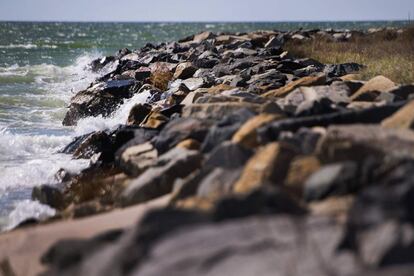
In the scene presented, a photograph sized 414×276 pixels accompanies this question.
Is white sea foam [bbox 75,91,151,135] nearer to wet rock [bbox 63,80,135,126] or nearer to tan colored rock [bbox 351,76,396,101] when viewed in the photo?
wet rock [bbox 63,80,135,126]

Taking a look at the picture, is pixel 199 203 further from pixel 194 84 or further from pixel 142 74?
pixel 142 74

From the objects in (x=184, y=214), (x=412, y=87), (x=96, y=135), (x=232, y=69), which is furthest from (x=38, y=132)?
(x=184, y=214)

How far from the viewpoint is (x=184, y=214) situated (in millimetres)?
2891

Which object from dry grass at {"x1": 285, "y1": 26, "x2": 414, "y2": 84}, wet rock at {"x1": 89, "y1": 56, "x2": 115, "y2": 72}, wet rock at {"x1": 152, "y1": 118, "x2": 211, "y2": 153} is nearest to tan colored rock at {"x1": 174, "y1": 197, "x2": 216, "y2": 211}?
wet rock at {"x1": 152, "y1": 118, "x2": 211, "y2": 153}

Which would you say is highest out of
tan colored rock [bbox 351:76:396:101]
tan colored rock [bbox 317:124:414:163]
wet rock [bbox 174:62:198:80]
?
wet rock [bbox 174:62:198:80]

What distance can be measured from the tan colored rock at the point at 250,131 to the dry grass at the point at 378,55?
12.4 ft

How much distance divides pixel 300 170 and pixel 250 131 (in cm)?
113

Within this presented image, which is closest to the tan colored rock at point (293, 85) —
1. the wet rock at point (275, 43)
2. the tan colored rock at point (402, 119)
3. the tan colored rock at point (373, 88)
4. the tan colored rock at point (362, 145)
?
the tan colored rock at point (373, 88)

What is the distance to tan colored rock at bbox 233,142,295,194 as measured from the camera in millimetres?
3697

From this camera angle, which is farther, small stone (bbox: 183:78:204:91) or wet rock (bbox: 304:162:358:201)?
small stone (bbox: 183:78:204:91)

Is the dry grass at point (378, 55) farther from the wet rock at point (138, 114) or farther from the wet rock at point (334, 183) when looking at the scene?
the wet rock at point (334, 183)

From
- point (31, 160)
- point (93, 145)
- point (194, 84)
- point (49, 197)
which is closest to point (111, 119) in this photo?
point (194, 84)

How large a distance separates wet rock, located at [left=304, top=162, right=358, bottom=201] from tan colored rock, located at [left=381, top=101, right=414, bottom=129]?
1.35 m

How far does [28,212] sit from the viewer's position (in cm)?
557
